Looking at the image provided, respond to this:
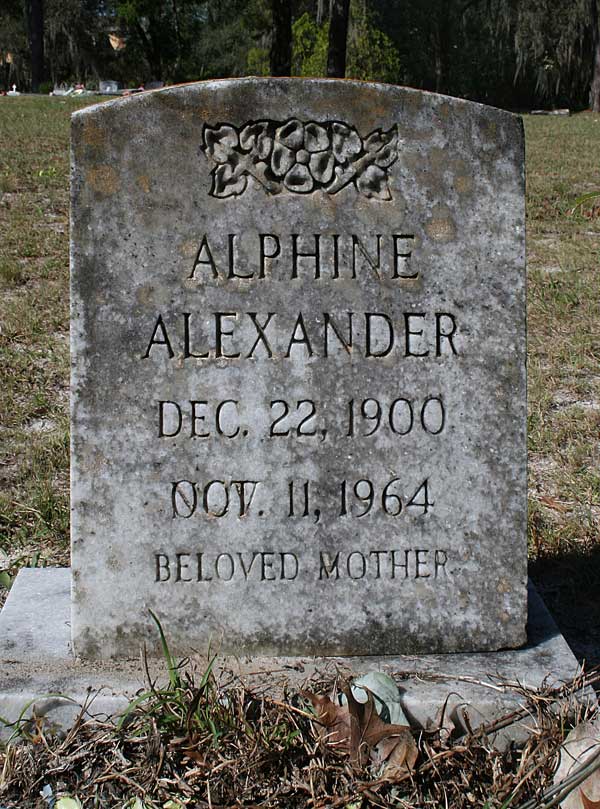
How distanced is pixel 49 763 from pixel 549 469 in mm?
2313

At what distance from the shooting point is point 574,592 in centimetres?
303

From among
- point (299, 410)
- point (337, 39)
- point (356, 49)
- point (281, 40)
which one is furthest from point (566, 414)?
point (356, 49)

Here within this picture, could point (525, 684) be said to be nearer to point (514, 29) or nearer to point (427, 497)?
point (427, 497)

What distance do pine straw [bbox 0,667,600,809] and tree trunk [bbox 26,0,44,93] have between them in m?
41.1

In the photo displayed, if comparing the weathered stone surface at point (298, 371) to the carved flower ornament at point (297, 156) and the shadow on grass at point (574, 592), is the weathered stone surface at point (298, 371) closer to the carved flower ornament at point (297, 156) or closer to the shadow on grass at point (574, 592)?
the carved flower ornament at point (297, 156)

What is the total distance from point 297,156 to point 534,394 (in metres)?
2.42

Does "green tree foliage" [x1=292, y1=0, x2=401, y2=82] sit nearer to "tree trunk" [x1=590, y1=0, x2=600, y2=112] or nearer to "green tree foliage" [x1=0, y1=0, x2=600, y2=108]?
"green tree foliage" [x1=0, y1=0, x2=600, y2=108]

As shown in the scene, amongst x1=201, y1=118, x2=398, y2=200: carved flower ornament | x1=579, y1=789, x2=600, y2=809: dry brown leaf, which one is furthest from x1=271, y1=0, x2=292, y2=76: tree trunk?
x1=579, y1=789, x2=600, y2=809: dry brown leaf

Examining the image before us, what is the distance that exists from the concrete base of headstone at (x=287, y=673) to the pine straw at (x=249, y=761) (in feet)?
0.14

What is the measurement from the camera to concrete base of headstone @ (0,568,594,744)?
217 cm

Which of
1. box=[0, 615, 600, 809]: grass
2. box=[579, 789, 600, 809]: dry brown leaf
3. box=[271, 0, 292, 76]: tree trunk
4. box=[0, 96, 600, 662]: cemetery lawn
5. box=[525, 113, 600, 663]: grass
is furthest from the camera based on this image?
box=[271, 0, 292, 76]: tree trunk

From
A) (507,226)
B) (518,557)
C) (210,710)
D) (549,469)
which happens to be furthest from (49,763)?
(549,469)

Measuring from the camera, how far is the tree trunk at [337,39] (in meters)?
18.0

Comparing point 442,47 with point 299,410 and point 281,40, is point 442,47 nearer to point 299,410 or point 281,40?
point 281,40
